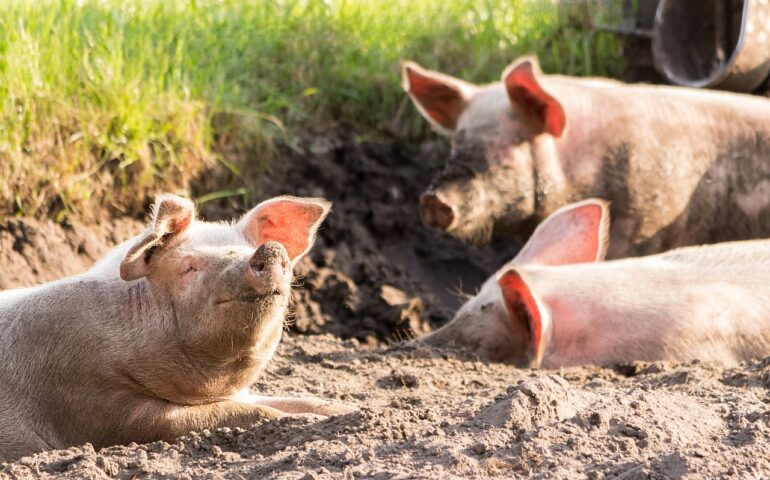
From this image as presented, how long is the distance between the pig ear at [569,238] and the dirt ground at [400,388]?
64 centimetres

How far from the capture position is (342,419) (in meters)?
3.72

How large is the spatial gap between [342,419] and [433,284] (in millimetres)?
3630

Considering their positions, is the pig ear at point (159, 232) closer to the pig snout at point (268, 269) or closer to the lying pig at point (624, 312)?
the pig snout at point (268, 269)

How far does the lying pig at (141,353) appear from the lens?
12.6 feet

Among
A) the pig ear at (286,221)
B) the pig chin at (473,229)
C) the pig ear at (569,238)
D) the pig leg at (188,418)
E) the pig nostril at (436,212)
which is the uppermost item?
the pig ear at (286,221)

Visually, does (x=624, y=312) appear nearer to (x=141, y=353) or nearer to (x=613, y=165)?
(x=613, y=165)

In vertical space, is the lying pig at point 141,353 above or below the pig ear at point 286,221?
below

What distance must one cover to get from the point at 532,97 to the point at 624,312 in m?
1.59

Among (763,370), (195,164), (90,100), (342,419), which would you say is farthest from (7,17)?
(763,370)

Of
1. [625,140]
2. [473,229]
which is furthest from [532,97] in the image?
[473,229]

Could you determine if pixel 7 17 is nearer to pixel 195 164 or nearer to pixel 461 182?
pixel 195 164

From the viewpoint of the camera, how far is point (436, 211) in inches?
257

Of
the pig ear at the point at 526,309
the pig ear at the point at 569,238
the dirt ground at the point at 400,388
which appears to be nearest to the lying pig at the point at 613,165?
the dirt ground at the point at 400,388

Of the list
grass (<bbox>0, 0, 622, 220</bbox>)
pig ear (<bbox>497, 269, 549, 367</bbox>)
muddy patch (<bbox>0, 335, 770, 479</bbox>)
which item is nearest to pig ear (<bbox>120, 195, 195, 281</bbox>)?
muddy patch (<bbox>0, 335, 770, 479</bbox>)
